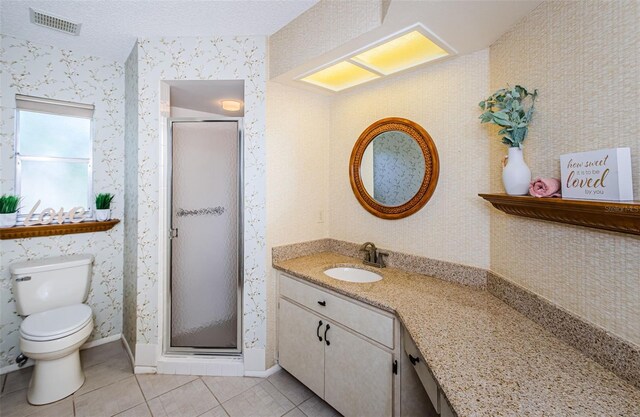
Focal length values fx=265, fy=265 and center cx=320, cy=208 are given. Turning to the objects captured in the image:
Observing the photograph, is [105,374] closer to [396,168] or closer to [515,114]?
[396,168]

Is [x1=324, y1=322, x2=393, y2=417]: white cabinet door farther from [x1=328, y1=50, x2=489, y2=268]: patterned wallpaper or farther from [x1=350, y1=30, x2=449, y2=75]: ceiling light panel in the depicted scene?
[x1=350, y1=30, x2=449, y2=75]: ceiling light panel

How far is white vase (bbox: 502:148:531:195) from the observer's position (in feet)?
3.86

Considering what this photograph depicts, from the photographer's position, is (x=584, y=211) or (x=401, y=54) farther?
(x=401, y=54)

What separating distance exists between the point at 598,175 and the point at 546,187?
0.19m

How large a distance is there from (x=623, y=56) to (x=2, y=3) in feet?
10.8

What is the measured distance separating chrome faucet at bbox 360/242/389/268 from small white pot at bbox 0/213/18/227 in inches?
107

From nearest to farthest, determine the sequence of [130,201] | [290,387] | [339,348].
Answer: [339,348]
[290,387]
[130,201]

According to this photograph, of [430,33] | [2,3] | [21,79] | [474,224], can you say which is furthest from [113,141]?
[474,224]

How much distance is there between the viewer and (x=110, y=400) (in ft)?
5.94

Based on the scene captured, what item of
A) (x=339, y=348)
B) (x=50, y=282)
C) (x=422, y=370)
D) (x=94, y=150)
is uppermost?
(x=94, y=150)

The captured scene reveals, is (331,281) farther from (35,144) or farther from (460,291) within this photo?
(35,144)

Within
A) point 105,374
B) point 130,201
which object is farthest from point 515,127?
point 105,374

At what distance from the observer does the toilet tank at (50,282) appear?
1.96 meters

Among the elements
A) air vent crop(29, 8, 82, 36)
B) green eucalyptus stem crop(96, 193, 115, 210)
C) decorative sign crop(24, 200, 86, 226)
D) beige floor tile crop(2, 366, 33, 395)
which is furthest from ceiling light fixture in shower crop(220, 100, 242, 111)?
beige floor tile crop(2, 366, 33, 395)
